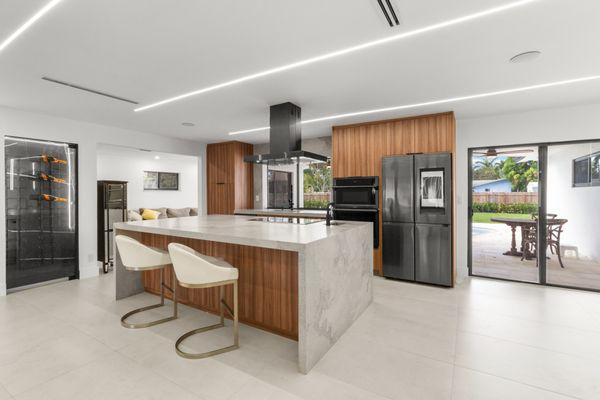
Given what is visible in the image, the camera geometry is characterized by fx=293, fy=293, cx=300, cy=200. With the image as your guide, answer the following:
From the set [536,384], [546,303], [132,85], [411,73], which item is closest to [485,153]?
[546,303]

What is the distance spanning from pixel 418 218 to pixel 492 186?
1.62m

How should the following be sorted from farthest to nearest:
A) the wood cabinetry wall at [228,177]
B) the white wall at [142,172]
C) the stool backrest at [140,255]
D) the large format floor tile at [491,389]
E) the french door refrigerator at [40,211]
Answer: the white wall at [142,172] → the wood cabinetry wall at [228,177] → the french door refrigerator at [40,211] → the stool backrest at [140,255] → the large format floor tile at [491,389]

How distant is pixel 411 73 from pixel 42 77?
3.76 metres

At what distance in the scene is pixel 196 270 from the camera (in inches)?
90.2

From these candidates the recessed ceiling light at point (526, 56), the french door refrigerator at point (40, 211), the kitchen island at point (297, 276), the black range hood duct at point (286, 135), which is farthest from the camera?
the french door refrigerator at point (40, 211)

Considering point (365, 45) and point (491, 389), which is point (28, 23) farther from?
point (491, 389)

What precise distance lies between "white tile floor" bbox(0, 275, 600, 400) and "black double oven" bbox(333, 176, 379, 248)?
1624mm

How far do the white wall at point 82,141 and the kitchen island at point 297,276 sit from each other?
1930 millimetres

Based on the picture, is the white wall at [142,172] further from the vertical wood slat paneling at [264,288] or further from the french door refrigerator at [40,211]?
the vertical wood slat paneling at [264,288]

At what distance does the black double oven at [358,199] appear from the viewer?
15.6 feet

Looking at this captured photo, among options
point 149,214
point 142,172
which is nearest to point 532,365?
point 149,214

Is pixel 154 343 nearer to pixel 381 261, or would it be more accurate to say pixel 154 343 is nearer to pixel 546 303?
pixel 381 261

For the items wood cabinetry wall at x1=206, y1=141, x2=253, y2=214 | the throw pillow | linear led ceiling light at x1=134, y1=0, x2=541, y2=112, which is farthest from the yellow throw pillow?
linear led ceiling light at x1=134, y1=0, x2=541, y2=112

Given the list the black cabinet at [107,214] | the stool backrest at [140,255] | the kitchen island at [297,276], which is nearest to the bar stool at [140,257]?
the stool backrest at [140,255]
